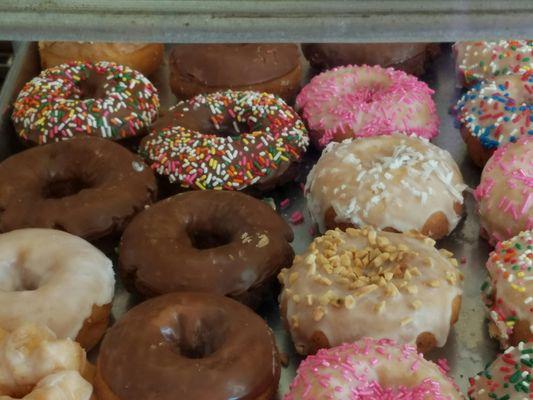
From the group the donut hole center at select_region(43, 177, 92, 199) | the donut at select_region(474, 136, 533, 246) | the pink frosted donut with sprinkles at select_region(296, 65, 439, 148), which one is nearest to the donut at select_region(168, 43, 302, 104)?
the pink frosted donut with sprinkles at select_region(296, 65, 439, 148)

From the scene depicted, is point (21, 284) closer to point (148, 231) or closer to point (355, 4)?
point (148, 231)

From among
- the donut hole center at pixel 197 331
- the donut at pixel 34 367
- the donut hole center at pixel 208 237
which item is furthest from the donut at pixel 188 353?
the donut hole center at pixel 208 237

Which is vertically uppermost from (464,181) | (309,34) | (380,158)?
(309,34)

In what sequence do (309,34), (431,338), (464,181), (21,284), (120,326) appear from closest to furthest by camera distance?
(309,34) → (120,326) → (431,338) → (21,284) → (464,181)

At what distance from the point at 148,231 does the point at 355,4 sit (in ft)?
3.78

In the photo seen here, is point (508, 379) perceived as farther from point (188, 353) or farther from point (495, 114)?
point (495, 114)

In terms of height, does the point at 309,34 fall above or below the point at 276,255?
above

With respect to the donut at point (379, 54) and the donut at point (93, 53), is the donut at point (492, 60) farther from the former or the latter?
the donut at point (93, 53)

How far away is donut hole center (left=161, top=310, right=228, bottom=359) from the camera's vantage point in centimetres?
189

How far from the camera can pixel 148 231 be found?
2221mm

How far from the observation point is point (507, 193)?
7.57 ft

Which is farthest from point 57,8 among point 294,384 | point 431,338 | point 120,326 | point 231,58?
point 231,58

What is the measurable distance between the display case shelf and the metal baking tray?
111 cm

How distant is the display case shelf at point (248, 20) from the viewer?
1.25 meters
